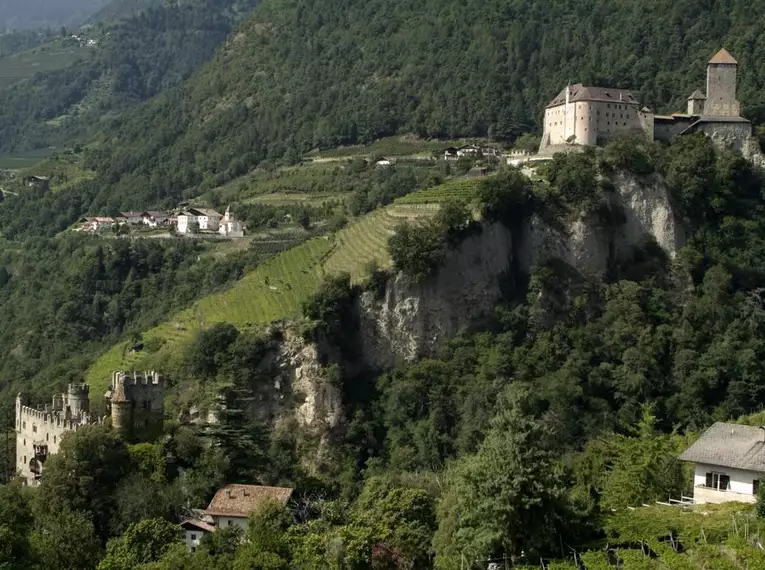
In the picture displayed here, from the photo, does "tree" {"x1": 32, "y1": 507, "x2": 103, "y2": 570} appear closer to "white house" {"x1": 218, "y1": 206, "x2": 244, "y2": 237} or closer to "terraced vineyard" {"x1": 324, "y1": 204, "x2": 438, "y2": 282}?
"terraced vineyard" {"x1": 324, "y1": 204, "x2": 438, "y2": 282}

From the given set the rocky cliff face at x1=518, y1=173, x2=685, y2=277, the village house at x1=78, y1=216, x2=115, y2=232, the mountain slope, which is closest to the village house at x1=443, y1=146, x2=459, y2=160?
the mountain slope

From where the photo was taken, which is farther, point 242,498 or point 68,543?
point 242,498

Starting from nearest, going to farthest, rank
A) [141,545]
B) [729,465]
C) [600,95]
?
1. [729,465]
2. [141,545]
3. [600,95]

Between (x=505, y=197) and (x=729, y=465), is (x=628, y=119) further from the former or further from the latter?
(x=729, y=465)

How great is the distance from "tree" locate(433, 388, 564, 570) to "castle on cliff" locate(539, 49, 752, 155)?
43.6 meters

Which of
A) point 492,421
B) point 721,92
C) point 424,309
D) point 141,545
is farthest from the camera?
point 721,92

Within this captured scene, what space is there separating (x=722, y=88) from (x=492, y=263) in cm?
2355

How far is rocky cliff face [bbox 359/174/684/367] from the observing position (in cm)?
7256

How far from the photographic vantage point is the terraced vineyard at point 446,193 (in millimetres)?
77125

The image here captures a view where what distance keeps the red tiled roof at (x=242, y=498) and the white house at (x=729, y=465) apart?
593 inches

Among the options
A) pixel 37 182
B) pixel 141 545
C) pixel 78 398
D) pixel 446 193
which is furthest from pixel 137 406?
pixel 37 182

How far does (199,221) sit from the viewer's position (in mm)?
101312

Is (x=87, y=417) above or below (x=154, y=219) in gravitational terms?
below

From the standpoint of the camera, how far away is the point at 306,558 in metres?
43.6
